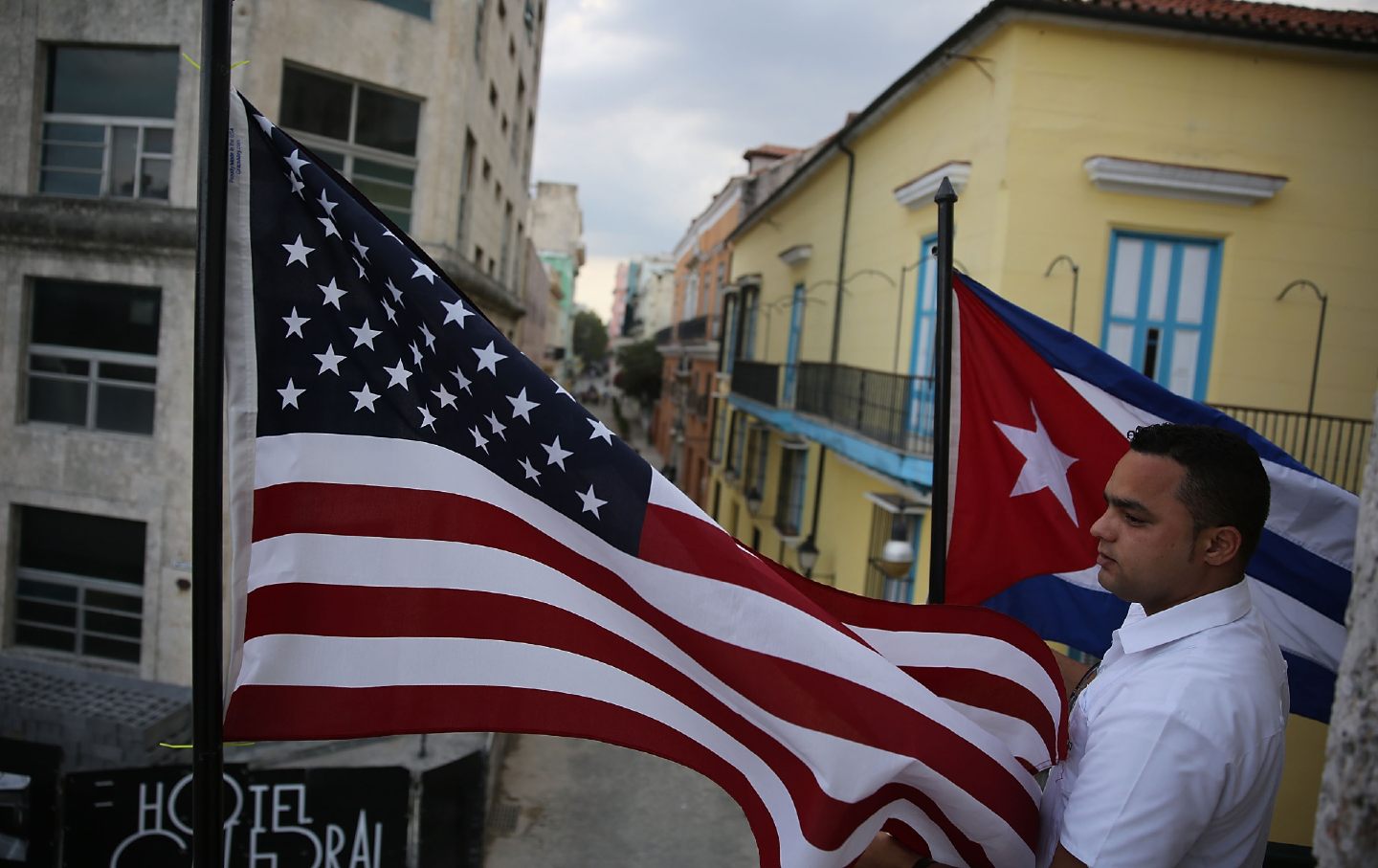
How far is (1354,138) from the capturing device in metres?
9.20

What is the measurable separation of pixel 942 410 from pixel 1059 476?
571mm

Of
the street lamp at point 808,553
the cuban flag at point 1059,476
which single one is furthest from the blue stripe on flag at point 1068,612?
the street lamp at point 808,553

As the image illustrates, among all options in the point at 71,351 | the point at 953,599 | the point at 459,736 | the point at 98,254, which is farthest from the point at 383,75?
the point at 953,599

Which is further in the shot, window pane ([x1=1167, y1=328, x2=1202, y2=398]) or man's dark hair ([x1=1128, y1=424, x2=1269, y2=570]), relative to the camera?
window pane ([x1=1167, y1=328, x2=1202, y2=398])

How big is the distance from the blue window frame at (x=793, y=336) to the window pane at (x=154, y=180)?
1012 centimetres

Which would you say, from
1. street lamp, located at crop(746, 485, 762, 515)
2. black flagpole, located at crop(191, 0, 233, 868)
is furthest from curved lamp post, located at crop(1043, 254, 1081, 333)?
street lamp, located at crop(746, 485, 762, 515)

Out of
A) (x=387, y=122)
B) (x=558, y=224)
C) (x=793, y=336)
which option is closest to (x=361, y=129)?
(x=387, y=122)

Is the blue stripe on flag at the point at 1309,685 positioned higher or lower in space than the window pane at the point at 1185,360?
lower

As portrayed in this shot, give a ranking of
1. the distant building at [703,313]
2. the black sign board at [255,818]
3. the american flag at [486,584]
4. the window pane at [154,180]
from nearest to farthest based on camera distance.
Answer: the american flag at [486,584] → the black sign board at [255,818] → the window pane at [154,180] → the distant building at [703,313]

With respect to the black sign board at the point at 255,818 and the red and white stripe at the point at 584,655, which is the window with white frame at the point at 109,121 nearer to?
the black sign board at the point at 255,818

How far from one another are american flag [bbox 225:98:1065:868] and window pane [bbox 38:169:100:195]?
11.1 metres

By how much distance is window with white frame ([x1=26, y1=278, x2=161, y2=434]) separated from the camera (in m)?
11.0

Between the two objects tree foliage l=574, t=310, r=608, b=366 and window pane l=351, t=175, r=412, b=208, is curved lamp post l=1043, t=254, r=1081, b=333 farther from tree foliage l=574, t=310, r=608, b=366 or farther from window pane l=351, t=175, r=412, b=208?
tree foliage l=574, t=310, r=608, b=366

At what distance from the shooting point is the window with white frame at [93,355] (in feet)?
36.2
